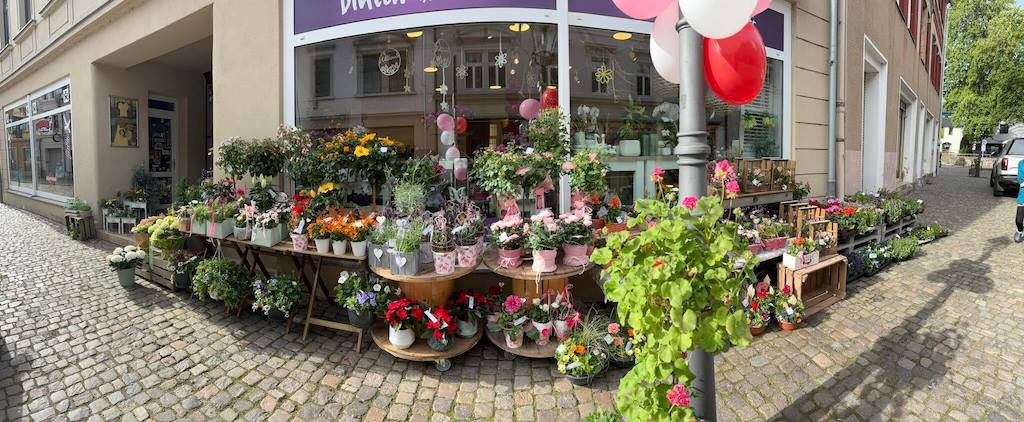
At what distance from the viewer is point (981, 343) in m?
3.51

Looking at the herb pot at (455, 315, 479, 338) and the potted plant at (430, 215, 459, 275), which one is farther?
the herb pot at (455, 315, 479, 338)

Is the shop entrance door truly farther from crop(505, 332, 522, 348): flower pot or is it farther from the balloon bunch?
the balloon bunch

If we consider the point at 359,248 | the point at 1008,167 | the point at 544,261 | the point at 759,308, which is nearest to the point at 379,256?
the point at 359,248

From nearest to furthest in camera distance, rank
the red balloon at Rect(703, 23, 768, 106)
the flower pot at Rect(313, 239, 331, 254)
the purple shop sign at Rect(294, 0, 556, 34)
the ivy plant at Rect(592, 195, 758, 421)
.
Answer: the ivy plant at Rect(592, 195, 758, 421)
the red balloon at Rect(703, 23, 768, 106)
the flower pot at Rect(313, 239, 331, 254)
the purple shop sign at Rect(294, 0, 556, 34)

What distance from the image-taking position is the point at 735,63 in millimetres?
2467

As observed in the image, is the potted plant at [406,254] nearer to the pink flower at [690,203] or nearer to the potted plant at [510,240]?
the potted plant at [510,240]

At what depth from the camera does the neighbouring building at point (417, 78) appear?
4.58 m

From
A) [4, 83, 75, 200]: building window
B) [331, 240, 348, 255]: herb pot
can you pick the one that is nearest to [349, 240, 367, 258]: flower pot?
[331, 240, 348, 255]: herb pot

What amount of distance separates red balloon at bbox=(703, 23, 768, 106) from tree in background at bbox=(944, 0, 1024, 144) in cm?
3308

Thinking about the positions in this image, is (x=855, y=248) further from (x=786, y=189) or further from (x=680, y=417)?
(x=680, y=417)

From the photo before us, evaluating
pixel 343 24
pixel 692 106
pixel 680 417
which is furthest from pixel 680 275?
pixel 343 24

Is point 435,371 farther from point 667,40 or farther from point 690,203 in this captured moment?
point 667,40

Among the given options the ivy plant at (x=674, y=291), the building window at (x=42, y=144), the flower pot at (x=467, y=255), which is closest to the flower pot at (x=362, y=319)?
the flower pot at (x=467, y=255)

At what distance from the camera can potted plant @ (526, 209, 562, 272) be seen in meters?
3.28
